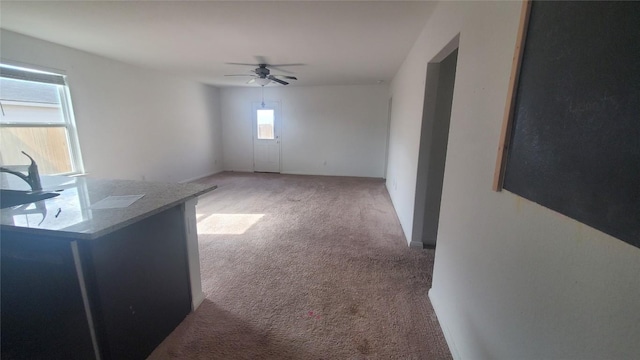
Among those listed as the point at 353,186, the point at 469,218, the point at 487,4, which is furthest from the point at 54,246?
the point at 353,186

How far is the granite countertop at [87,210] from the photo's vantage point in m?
1.11

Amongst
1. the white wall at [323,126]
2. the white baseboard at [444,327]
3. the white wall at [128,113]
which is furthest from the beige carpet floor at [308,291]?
the white wall at [323,126]

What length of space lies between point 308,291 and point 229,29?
9.23 feet

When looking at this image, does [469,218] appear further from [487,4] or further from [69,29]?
[69,29]

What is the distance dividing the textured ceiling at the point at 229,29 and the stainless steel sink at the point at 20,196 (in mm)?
1720

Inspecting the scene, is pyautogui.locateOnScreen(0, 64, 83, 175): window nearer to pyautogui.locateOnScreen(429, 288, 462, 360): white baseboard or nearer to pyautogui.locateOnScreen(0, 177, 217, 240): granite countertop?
pyautogui.locateOnScreen(0, 177, 217, 240): granite countertop

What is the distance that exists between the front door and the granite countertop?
520 cm

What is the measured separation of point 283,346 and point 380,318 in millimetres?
718

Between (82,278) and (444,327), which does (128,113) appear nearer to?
(82,278)

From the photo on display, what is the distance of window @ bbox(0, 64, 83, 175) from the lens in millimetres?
2893

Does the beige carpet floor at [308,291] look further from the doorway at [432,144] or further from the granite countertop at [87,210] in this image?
the granite countertop at [87,210]

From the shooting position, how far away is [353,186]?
5.71 metres

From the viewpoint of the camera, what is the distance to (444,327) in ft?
5.41

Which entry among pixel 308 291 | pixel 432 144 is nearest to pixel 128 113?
pixel 308 291
